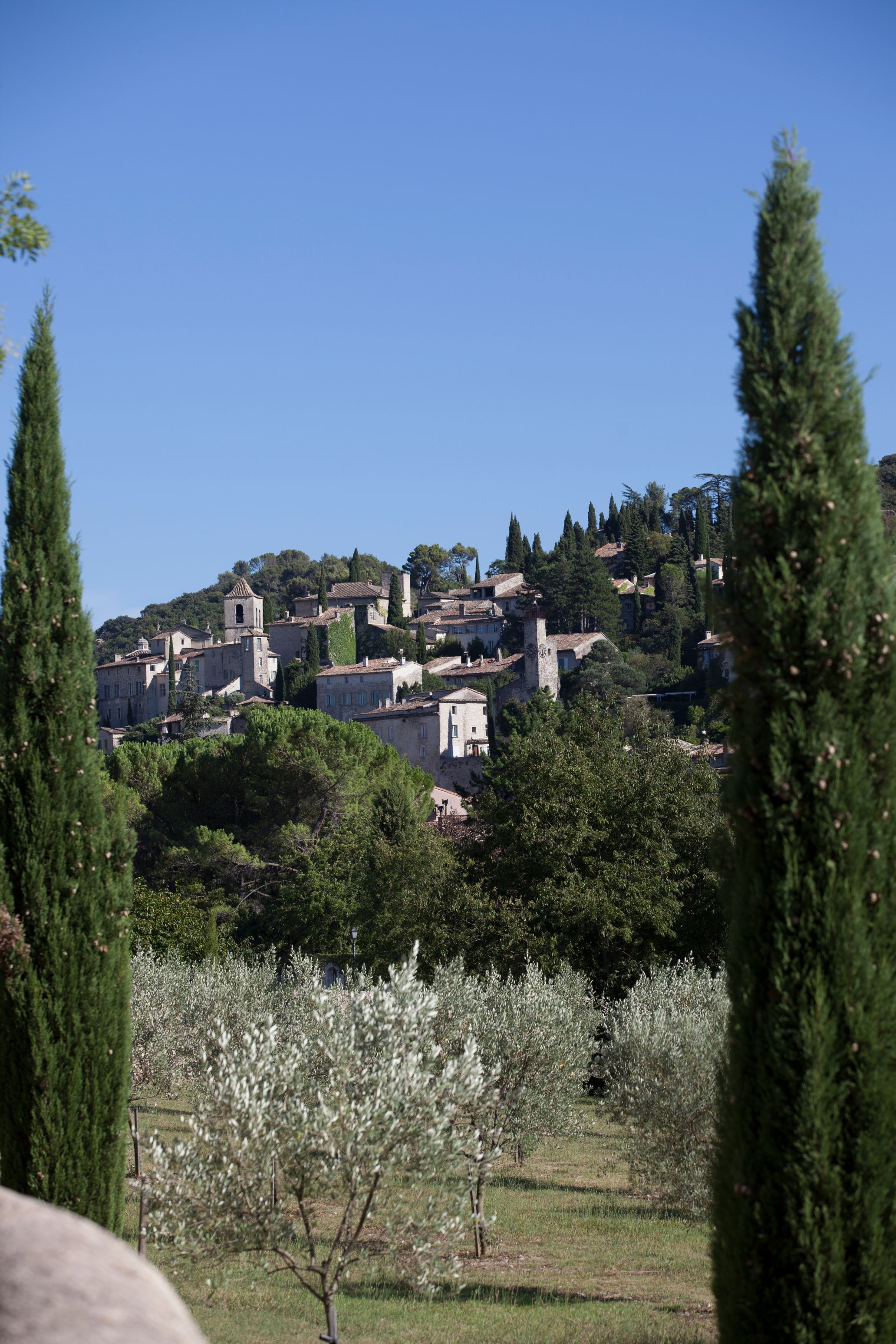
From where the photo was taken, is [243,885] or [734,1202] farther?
[243,885]

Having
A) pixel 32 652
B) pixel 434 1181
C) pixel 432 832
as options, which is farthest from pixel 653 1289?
pixel 432 832

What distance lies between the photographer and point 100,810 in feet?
24.8

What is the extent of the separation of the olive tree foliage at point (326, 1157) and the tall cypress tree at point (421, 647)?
89128mm

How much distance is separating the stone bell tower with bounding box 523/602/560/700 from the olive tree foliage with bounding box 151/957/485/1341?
74.8 meters

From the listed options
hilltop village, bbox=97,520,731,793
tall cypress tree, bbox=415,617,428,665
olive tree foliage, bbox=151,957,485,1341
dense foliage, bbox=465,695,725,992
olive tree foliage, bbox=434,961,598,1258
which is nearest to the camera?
olive tree foliage, bbox=151,957,485,1341

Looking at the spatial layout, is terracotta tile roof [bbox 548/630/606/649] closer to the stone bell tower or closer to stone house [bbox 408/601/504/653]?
the stone bell tower

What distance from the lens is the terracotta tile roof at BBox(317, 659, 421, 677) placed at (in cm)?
9106

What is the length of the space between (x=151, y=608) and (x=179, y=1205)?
6654 inches

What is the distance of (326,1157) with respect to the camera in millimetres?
7578

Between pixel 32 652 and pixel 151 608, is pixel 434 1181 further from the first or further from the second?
pixel 151 608

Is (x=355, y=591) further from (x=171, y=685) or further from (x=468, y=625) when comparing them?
(x=171, y=685)

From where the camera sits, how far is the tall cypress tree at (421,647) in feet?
331

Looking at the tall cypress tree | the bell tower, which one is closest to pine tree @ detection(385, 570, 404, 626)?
the tall cypress tree

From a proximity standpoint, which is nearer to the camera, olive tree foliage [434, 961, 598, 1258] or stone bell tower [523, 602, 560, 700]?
olive tree foliage [434, 961, 598, 1258]
